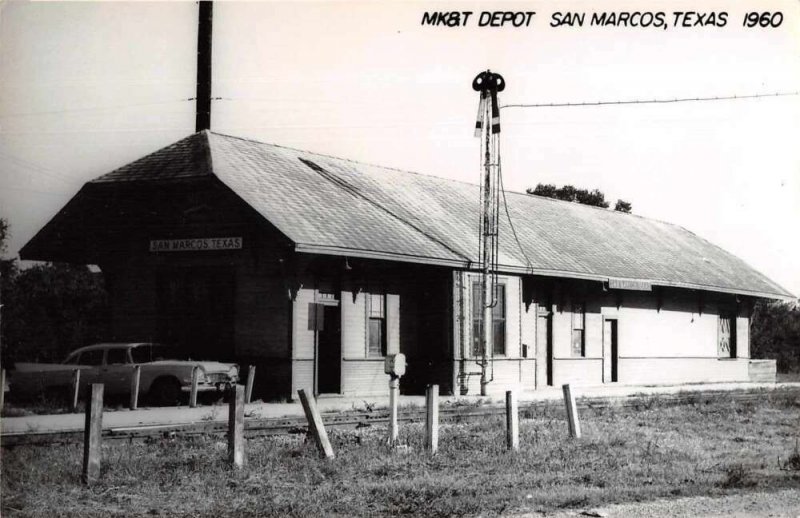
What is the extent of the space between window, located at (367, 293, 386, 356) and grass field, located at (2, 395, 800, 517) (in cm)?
797

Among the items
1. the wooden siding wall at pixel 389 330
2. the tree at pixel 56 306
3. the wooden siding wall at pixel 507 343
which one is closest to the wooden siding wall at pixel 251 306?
the wooden siding wall at pixel 389 330

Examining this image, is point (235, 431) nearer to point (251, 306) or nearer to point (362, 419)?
point (362, 419)

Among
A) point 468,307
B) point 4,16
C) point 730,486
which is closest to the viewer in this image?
point 4,16

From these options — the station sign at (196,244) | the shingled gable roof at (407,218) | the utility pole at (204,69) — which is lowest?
the station sign at (196,244)

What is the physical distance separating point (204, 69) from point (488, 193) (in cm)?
930

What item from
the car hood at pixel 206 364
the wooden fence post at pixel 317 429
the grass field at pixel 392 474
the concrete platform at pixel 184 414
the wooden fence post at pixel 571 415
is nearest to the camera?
the grass field at pixel 392 474

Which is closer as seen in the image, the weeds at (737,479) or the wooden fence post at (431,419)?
the weeds at (737,479)

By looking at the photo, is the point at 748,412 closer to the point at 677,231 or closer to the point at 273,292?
the point at 273,292

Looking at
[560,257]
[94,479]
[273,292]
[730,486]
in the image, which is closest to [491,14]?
[730,486]

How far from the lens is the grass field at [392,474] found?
980 centimetres

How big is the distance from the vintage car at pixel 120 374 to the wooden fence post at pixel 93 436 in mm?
9305

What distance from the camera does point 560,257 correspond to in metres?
30.2

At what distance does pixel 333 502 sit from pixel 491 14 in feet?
18.9

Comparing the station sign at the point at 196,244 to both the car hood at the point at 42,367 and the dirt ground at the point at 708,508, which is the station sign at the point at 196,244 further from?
the dirt ground at the point at 708,508
